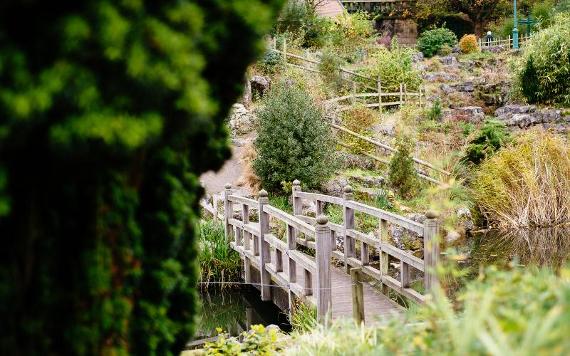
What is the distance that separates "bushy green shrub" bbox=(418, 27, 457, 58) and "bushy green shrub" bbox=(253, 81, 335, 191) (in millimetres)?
16656

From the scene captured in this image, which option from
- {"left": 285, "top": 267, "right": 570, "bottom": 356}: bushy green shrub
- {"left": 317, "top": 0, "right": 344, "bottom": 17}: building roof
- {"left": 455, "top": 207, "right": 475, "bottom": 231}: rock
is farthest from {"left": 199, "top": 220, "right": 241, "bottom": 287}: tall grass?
{"left": 317, "top": 0, "right": 344, "bottom": 17}: building roof

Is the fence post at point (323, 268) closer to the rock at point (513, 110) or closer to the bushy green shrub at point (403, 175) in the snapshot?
the bushy green shrub at point (403, 175)

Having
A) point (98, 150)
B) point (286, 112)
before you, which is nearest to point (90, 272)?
point (98, 150)

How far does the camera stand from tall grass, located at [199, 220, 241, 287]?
35.7 ft

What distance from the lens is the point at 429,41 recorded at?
2941cm

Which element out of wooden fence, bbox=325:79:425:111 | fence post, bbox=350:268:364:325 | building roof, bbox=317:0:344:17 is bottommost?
fence post, bbox=350:268:364:325

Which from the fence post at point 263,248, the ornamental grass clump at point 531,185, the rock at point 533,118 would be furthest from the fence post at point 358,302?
the rock at point 533,118

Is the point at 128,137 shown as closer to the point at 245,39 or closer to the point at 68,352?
the point at 245,39

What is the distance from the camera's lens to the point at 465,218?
14383 mm

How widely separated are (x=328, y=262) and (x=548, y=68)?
52.6 feet

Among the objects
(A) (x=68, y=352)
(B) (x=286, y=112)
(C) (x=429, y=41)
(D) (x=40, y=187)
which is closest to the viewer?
(D) (x=40, y=187)

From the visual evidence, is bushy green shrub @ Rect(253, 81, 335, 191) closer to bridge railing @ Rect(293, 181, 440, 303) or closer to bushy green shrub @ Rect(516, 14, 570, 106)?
bridge railing @ Rect(293, 181, 440, 303)

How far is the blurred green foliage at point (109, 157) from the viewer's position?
6.12ft

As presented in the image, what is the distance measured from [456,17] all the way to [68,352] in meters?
34.9
